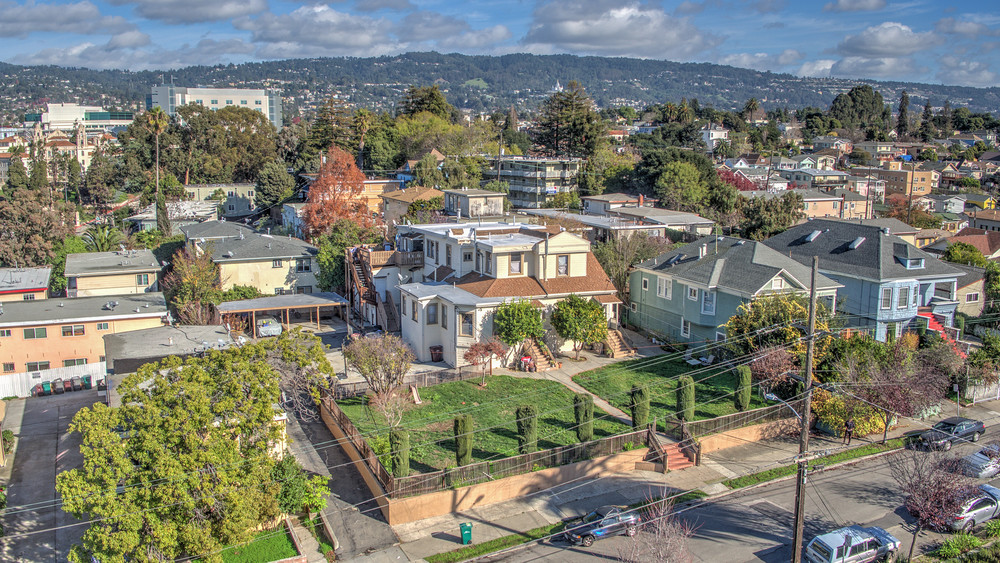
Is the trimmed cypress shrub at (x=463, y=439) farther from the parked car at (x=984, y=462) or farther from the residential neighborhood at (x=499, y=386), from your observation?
the parked car at (x=984, y=462)

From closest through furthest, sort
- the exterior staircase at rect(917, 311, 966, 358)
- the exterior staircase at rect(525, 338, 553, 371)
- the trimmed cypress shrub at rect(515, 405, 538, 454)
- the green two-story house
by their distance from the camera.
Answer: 1. the trimmed cypress shrub at rect(515, 405, 538, 454)
2. the exterior staircase at rect(525, 338, 553, 371)
3. the green two-story house
4. the exterior staircase at rect(917, 311, 966, 358)

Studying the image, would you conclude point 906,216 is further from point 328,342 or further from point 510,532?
point 510,532

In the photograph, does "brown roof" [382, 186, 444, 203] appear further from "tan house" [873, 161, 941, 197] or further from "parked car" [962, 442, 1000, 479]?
"tan house" [873, 161, 941, 197]

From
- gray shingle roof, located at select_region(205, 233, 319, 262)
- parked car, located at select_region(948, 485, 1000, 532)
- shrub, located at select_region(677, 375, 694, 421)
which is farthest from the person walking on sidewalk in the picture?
gray shingle roof, located at select_region(205, 233, 319, 262)

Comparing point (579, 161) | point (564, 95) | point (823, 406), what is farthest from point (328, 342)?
point (564, 95)

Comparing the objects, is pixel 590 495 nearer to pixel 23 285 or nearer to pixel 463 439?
pixel 463 439

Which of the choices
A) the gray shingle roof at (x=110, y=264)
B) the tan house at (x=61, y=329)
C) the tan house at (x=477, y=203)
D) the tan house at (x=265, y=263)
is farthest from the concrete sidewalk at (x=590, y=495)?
the gray shingle roof at (x=110, y=264)
